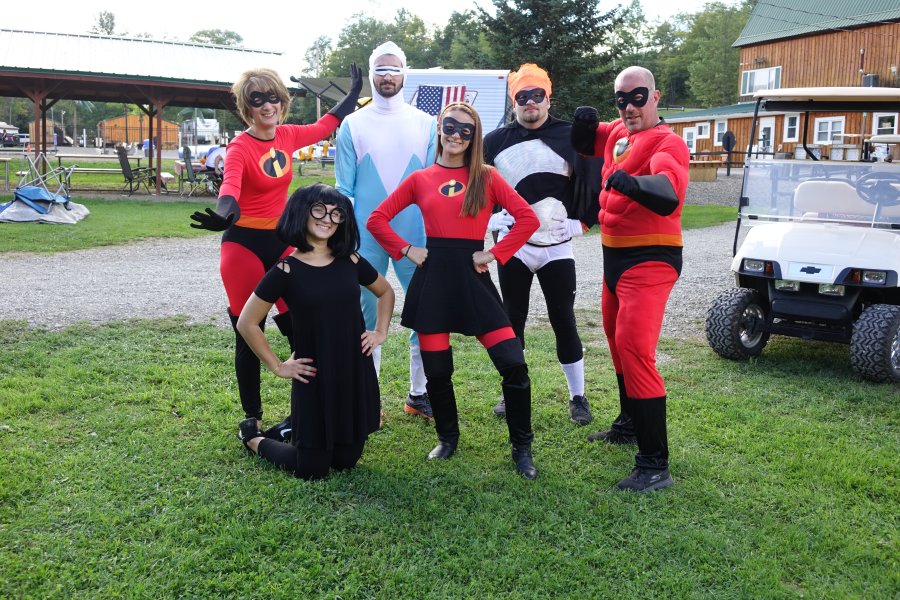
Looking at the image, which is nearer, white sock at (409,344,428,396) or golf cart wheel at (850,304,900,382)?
white sock at (409,344,428,396)

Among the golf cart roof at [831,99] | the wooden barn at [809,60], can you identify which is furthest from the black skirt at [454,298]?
the wooden barn at [809,60]

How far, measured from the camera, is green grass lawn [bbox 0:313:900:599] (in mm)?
3105

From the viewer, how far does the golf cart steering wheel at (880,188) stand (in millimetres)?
6250

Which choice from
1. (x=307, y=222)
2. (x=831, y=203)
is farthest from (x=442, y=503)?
(x=831, y=203)

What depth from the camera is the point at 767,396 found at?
5.56 m

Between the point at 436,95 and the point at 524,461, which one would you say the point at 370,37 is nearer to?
the point at 436,95

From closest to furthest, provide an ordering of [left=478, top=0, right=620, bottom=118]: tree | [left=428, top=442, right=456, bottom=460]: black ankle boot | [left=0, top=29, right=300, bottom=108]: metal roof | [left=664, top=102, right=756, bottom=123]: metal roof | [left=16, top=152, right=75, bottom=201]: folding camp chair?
[left=428, top=442, right=456, bottom=460]: black ankle boot < [left=16, top=152, right=75, bottom=201]: folding camp chair < [left=478, top=0, right=620, bottom=118]: tree < [left=0, top=29, right=300, bottom=108]: metal roof < [left=664, top=102, right=756, bottom=123]: metal roof

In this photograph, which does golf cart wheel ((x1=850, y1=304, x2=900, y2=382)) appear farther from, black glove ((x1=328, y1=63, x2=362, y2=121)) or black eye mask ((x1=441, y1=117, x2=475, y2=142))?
black glove ((x1=328, y1=63, x2=362, y2=121))

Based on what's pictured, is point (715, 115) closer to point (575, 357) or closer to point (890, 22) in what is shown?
point (890, 22)

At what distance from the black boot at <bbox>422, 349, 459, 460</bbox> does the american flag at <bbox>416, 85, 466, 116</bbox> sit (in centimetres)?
1041

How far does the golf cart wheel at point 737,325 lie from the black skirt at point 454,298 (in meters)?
3.02

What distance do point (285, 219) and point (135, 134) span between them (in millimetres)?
68337

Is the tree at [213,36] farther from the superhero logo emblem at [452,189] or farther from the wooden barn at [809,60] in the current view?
the superhero logo emblem at [452,189]

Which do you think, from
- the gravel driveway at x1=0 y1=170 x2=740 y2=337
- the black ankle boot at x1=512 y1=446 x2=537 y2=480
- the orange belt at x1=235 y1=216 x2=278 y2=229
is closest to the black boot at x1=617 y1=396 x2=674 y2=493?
the black ankle boot at x1=512 y1=446 x2=537 y2=480
